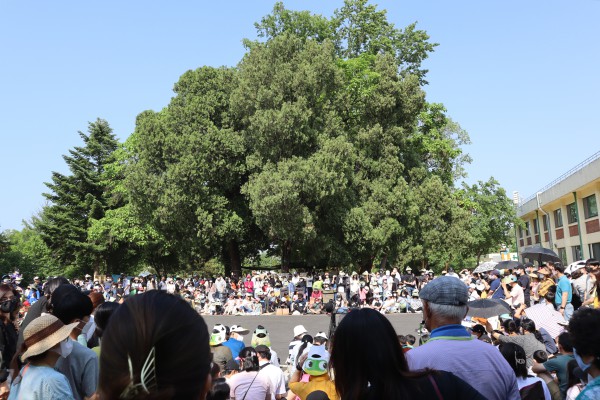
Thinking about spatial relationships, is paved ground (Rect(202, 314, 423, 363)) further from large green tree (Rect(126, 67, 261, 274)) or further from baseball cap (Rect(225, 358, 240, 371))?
large green tree (Rect(126, 67, 261, 274))

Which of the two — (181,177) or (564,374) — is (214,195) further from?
(564,374)

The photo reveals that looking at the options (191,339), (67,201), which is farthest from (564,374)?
(67,201)

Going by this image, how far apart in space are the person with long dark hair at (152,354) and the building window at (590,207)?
3807 centimetres

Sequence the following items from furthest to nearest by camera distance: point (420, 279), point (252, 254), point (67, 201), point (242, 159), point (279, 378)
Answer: point (67, 201)
point (252, 254)
point (242, 159)
point (420, 279)
point (279, 378)

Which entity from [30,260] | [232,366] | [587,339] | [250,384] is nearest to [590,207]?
[232,366]

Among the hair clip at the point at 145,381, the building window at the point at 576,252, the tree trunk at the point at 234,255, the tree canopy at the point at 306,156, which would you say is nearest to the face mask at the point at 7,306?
the hair clip at the point at 145,381

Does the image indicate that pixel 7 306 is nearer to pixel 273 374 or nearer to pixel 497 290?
pixel 273 374

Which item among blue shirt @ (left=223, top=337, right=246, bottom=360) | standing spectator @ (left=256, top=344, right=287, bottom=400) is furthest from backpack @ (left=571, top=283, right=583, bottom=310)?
standing spectator @ (left=256, top=344, right=287, bottom=400)

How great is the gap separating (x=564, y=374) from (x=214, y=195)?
33.0 meters

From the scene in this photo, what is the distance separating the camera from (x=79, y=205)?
53.8m

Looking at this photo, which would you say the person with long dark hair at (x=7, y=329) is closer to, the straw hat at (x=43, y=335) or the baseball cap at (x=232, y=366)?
the baseball cap at (x=232, y=366)

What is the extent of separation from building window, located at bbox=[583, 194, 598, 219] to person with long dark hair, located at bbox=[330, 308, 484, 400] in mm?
37128

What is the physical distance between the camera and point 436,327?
2998mm

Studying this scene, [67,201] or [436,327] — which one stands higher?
[67,201]
